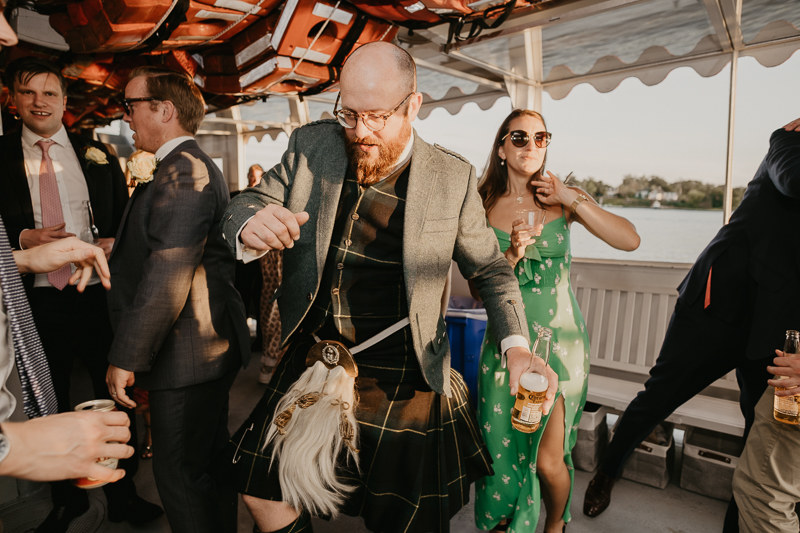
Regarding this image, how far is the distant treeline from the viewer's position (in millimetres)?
4766

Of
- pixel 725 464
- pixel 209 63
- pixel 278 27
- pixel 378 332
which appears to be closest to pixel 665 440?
pixel 725 464

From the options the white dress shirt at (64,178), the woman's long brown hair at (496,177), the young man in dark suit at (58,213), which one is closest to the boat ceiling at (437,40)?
the young man in dark suit at (58,213)

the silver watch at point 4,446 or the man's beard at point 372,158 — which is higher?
the man's beard at point 372,158

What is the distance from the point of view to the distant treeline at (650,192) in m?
4.77

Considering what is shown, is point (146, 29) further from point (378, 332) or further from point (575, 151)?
point (575, 151)

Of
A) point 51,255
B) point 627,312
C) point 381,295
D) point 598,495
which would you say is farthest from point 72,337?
point 627,312

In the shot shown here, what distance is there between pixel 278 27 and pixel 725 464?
3.80 meters

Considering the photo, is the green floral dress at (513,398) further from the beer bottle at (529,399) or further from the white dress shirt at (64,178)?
the white dress shirt at (64,178)

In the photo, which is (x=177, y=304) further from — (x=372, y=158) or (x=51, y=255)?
(x=372, y=158)

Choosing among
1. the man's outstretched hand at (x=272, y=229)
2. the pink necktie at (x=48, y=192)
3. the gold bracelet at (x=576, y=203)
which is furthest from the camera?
the pink necktie at (x=48, y=192)

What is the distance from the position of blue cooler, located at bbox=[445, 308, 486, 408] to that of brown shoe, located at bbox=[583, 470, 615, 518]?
3.07 feet

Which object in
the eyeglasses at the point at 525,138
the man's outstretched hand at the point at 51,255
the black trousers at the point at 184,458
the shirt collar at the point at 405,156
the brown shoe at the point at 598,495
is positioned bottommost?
the brown shoe at the point at 598,495

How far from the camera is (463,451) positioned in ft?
5.40

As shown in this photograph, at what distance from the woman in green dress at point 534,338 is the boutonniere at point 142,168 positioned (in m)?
1.53
